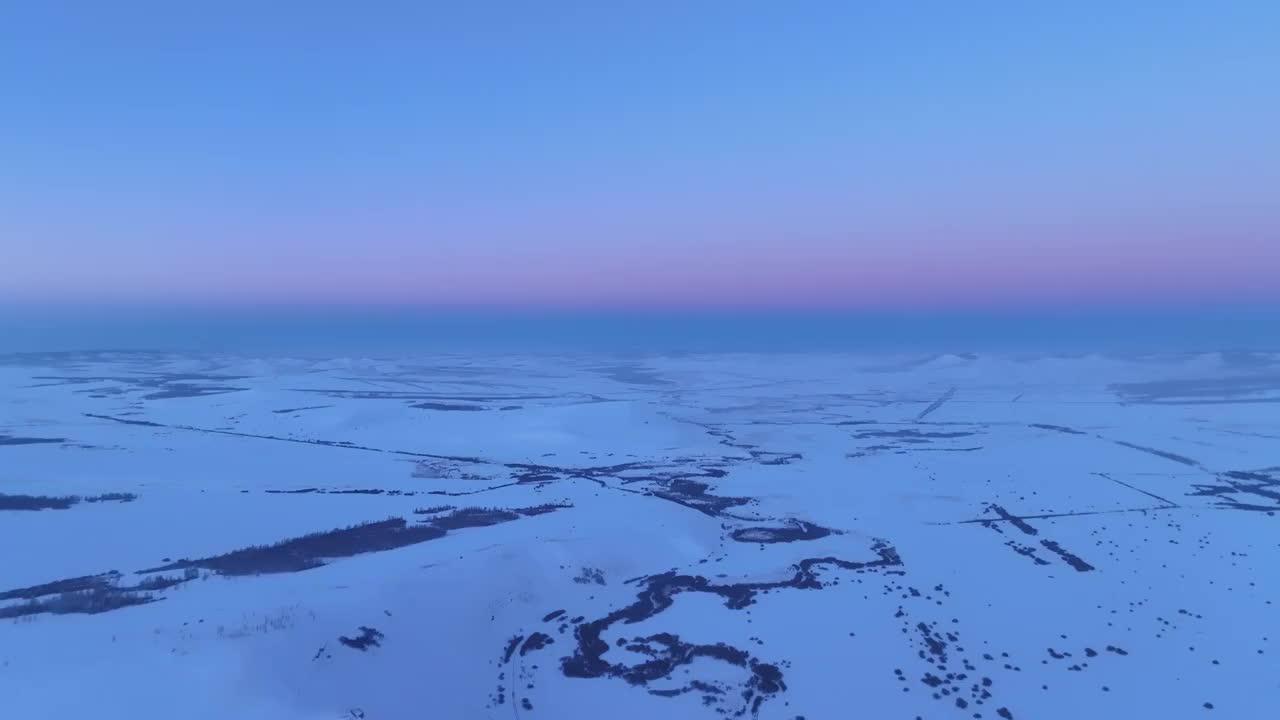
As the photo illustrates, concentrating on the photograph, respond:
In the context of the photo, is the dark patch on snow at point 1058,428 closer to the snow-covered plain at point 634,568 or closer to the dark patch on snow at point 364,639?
the snow-covered plain at point 634,568

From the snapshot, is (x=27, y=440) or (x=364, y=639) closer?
(x=364, y=639)

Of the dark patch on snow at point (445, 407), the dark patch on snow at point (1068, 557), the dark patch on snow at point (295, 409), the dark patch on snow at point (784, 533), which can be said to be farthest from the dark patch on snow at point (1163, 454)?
the dark patch on snow at point (295, 409)

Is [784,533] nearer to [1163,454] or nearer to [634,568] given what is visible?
[634,568]

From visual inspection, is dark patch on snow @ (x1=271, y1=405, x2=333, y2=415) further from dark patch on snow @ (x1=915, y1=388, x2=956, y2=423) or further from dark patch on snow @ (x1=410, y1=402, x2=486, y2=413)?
dark patch on snow @ (x1=915, y1=388, x2=956, y2=423)

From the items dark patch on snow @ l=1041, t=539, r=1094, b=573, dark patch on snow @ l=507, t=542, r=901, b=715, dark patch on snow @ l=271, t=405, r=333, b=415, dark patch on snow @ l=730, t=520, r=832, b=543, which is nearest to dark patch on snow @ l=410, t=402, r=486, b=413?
dark patch on snow @ l=271, t=405, r=333, b=415

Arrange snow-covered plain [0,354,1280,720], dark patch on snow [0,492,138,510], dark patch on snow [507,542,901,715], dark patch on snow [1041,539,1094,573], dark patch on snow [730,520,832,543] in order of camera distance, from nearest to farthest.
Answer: snow-covered plain [0,354,1280,720] < dark patch on snow [507,542,901,715] < dark patch on snow [1041,539,1094,573] < dark patch on snow [730,520,832,543] < dark patch on snow [0,492,138,510]

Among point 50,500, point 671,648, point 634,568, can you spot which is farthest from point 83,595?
point 671,648

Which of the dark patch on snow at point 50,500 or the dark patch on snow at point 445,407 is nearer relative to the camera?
the dark patch on snow at point 50,500

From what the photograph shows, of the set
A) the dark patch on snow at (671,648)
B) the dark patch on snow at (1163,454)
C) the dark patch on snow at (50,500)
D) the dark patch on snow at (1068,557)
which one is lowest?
the dark patch on snow at (671,648)

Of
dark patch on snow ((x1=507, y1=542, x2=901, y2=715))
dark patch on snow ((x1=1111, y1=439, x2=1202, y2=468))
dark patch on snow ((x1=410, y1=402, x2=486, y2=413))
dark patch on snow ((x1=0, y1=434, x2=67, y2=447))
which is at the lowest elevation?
dark patch on snow ((x1=507, y1=542, x2=901, y2=715))
